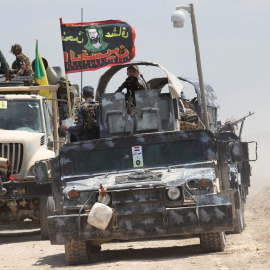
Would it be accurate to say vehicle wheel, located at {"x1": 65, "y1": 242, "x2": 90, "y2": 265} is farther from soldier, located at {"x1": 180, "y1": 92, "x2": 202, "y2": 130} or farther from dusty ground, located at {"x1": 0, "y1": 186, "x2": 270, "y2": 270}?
soldier, located at {"x1": 180, "y1": 92, "x2": 202, "y2": 130}

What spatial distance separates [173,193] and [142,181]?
477 mm

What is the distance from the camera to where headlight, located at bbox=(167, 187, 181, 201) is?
429 inches

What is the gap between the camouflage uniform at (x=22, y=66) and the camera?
1916 centimetres

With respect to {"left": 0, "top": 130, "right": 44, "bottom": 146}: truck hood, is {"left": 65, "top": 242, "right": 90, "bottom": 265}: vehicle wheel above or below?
below

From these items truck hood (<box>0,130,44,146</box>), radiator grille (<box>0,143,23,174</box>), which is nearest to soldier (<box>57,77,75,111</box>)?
truck hood (<box>0,130,44,146</box>)

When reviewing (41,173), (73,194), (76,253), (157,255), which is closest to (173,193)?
(157,255)

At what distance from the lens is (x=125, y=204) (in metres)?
Answer: 10.9

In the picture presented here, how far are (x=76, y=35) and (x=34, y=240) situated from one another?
637 cm

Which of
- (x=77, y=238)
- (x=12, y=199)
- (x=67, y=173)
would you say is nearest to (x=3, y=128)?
(x=12, y=199)

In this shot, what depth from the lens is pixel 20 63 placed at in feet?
63.1

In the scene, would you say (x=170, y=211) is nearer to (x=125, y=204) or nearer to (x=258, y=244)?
(x=125, y=204)

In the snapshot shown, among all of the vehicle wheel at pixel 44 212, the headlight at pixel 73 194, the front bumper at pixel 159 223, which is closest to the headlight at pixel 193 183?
the front bumper at pixel 159 223

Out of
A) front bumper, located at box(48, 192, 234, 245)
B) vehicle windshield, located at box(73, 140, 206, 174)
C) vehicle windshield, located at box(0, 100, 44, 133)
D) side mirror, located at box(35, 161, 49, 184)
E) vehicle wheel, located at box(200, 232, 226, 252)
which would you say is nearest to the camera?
front bumper, located at box(48, 192, 234, 245)

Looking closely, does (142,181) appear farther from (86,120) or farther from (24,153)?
(24,153)
